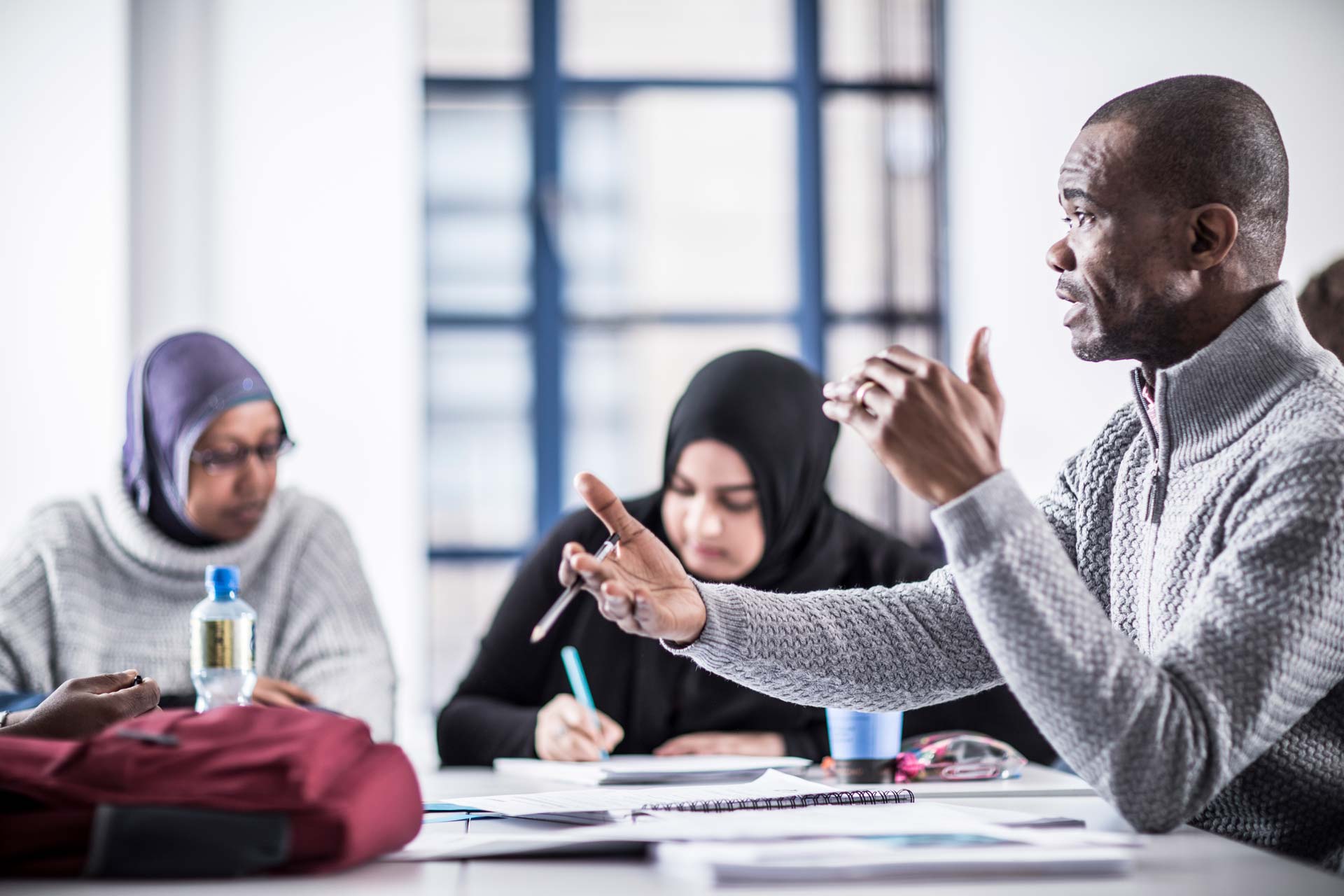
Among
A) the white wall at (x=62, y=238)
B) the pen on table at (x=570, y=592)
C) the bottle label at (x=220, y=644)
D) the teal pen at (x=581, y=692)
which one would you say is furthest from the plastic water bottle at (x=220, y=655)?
the white wall at (x=62, y=238)

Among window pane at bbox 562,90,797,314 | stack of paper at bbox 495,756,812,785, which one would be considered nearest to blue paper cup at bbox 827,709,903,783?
stack of paper at bbox 495,756,812,785

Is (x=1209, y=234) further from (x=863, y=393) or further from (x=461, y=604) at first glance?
(x=461, y=604)

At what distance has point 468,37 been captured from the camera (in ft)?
11.5

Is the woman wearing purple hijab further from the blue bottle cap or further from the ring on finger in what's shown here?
the ring on finger

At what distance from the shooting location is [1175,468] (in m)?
1.12

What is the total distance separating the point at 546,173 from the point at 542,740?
2.19m

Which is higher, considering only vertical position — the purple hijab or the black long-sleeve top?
the purple hijab

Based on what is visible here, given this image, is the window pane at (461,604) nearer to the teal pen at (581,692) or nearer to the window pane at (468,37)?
the window pane at (468,37)

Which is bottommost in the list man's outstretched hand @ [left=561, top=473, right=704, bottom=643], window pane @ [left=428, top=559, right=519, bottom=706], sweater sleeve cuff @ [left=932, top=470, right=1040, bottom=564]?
window pane @ [left=428, top=559, right=519, bottom=706]

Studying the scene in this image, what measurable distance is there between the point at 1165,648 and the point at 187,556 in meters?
1.76

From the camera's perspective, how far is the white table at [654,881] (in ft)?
2.48

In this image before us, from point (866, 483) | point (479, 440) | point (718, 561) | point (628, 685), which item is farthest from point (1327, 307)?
point (479, 440)

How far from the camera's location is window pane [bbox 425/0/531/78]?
351 cm

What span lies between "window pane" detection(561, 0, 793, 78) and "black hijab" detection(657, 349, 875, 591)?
5.28 ft
